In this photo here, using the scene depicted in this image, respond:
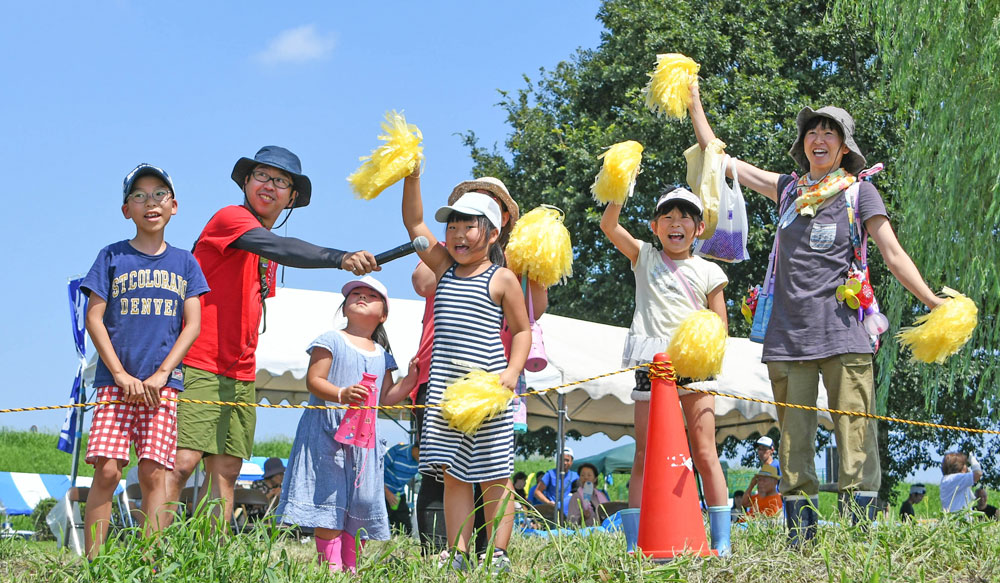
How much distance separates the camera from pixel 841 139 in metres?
4.50

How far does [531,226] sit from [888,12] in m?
10.3

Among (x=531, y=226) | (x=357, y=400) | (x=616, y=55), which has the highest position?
(x=616, y=55)

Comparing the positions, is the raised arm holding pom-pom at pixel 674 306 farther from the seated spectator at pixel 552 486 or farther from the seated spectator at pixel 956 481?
the seated spectator at pixel 552 486

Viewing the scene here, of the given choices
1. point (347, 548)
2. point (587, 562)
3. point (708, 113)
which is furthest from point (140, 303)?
point (708, 113)

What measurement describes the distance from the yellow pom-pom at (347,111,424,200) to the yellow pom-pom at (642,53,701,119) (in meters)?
1.34

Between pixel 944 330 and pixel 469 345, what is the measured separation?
2125 mm

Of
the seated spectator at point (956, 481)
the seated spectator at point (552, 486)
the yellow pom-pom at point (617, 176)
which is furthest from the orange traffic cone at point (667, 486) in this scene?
the seated spectator at point (552, 486)

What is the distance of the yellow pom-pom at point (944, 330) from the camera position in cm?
430

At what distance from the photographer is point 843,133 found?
449 cm

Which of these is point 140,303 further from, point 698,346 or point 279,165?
point 698,346

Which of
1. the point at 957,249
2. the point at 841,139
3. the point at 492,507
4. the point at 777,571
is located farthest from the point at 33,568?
the point at 957,249

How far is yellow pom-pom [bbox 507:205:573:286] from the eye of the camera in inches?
171

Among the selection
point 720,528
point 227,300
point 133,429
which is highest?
point 227,300

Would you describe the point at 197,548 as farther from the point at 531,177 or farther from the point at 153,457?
the point at 531,177
